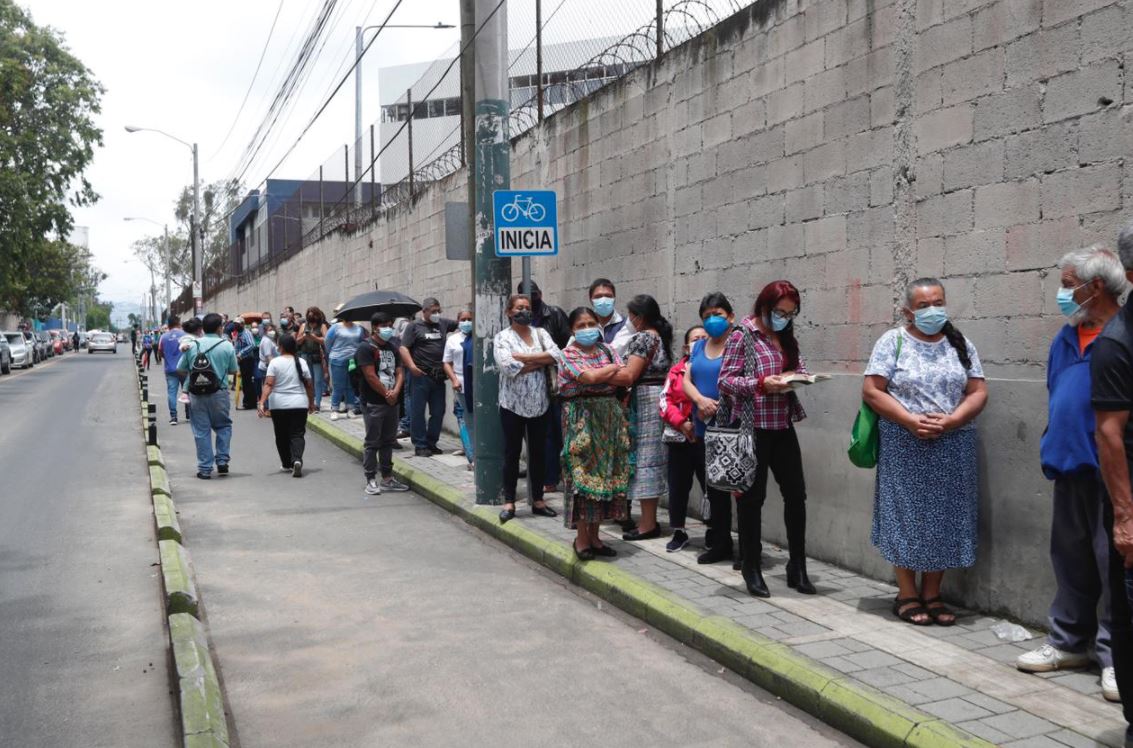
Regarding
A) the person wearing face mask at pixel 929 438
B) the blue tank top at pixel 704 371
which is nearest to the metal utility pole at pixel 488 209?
the blue tank top at pixel 704 371

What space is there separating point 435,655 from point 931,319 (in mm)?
3090

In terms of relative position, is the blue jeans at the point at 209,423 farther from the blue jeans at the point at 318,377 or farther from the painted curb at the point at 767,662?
the blue jeans at the point at 318,377

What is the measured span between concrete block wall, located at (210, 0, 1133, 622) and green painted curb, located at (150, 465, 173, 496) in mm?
4898

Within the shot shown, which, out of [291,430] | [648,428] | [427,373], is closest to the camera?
[648,428]

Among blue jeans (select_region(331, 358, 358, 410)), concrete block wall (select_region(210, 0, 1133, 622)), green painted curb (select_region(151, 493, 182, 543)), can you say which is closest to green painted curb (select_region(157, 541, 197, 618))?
green painted curb (select_region(151, 493, 182, 543))

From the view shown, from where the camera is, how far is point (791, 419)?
20.5 ft

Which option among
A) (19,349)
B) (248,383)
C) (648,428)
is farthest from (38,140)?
(648,428)

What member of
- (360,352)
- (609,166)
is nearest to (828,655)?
(609,166)

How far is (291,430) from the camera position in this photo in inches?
478

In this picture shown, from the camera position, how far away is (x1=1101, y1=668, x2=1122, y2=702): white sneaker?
14.1 ft

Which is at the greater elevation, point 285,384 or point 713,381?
point 713,381

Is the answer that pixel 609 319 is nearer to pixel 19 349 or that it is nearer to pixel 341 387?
pixel 341 387

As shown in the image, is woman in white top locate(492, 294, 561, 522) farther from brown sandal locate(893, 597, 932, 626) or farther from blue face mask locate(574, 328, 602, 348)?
brown sandal locate(893, 597, 932, 626)

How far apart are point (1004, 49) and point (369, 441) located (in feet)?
23.7
